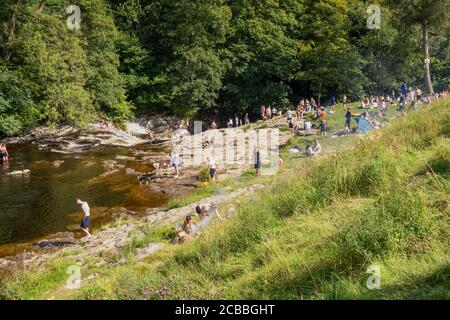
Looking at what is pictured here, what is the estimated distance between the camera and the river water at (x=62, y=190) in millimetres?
16625

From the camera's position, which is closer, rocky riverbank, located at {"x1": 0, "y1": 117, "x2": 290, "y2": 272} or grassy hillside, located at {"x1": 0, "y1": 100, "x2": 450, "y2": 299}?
grassy hillside, located at {"x1": 0, "y1": 100, "x2": 450, "y2": 299}

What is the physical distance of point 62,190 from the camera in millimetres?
21688

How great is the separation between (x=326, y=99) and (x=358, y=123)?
18.4 m

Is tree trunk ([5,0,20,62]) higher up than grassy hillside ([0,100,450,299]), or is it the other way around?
tree trunk ([5,0,20,62])

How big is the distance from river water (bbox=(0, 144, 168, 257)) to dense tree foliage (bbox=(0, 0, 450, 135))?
16.7 ft

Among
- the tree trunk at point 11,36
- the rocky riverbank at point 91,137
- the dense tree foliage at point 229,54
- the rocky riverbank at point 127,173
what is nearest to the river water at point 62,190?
the rocky riverbank at point 127,173

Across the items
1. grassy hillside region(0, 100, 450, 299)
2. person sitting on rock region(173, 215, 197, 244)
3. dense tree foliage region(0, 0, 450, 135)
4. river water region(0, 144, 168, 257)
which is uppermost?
dense tree foliage region(0, 0, 450, 135)

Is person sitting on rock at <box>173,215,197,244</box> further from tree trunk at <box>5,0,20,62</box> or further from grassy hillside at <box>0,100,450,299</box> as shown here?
Answer: tree trunk at <box>5,0,20,62</box>

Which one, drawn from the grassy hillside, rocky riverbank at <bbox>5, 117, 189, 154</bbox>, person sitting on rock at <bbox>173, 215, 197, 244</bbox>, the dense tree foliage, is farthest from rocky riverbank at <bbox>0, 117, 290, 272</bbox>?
the grassy hillside

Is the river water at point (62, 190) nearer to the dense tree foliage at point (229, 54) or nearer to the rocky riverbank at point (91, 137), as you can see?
the rocky riverbank at point (91, 137)

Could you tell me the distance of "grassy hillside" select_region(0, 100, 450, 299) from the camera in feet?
19.3

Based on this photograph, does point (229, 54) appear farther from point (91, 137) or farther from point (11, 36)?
point (11, 36)

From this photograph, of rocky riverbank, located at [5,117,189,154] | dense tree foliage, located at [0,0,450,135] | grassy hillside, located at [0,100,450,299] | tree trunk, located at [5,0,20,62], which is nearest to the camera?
grassy hillside, located at [0,100,450,299]
